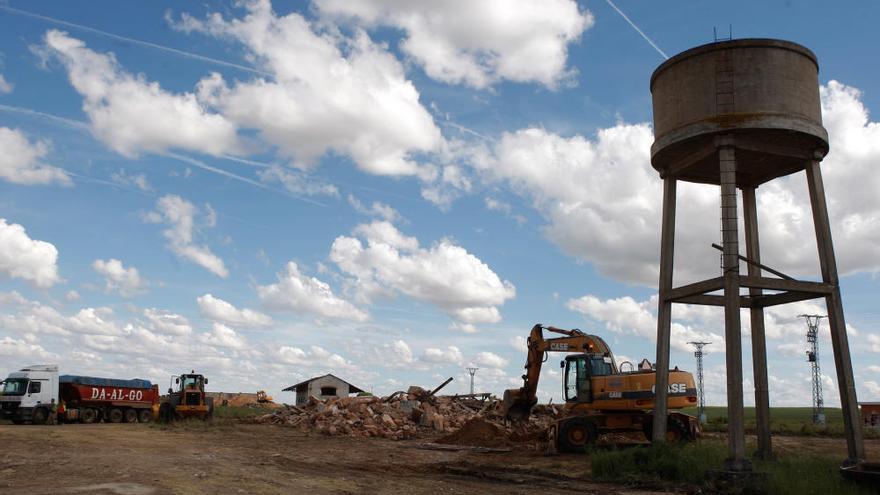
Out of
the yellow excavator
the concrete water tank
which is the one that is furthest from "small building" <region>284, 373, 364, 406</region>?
the concrete water tank

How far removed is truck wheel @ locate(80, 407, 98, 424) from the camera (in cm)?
3822

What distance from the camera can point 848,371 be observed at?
54.7 ft

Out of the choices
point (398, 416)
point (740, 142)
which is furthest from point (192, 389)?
point (740, 142)

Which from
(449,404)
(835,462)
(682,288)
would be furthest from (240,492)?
(449,404)

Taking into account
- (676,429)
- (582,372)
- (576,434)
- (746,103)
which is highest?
(746,103)

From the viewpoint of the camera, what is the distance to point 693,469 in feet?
53.1

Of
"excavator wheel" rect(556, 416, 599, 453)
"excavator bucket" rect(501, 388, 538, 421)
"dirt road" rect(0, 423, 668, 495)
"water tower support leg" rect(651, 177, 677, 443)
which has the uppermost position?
"water tower support leg" rect(651, 177, 677, 443)

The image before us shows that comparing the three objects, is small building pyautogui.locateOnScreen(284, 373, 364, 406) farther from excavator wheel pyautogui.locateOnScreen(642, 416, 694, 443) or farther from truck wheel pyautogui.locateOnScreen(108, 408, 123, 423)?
excavator wheel pyautogui.locateOnScreen(642, 416, 694, 443)

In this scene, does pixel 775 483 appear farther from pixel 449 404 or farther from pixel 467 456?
pixel 449 404

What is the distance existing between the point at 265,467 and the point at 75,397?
25048mm

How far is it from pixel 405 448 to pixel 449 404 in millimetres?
14167

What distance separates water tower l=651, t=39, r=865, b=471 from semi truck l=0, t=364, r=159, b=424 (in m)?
31.7

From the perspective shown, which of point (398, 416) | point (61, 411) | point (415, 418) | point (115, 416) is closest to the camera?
point (398, 416)

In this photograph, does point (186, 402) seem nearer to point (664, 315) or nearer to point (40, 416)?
point (40, 416)
